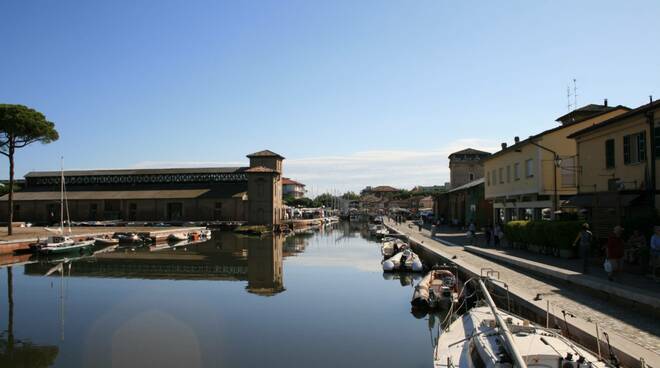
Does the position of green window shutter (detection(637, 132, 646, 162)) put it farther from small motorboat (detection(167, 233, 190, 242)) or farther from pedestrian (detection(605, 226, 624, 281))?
small motorboat (detection(167, 233, 190, 242))

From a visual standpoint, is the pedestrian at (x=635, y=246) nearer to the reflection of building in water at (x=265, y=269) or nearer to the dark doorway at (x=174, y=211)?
the reflection of building in water at (x=265, y=269)

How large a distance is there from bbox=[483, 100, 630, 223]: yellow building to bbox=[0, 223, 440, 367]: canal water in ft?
33.3

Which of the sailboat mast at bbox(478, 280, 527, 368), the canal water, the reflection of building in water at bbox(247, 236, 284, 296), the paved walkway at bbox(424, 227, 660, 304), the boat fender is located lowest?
the reflection of building in water at bbox(247, 236, 284, 296)

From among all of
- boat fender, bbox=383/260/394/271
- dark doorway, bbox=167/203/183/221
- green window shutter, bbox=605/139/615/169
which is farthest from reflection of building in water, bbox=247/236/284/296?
dark doorway, bbox=167/203/183/221

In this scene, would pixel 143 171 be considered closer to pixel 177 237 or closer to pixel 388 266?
pixel 177 237

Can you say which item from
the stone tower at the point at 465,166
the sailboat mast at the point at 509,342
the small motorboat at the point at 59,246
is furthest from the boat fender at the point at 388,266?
the stone tower at the point at 465,166

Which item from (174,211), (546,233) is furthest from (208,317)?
(174,211)

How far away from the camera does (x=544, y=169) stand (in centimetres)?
2912

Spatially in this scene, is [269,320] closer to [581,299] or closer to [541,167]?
[581,299]

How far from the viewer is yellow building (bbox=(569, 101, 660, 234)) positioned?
1759 cm

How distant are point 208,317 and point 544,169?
21.4 m

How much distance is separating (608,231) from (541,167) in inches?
442

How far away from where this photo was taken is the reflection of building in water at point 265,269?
80.3ft

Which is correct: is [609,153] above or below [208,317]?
above
